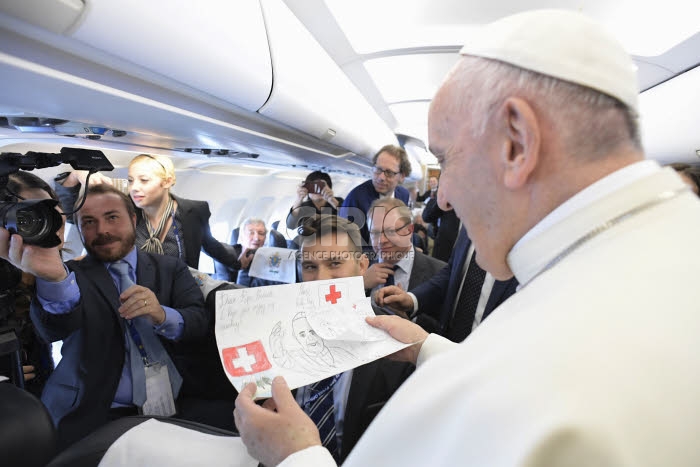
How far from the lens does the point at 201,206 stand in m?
2.83

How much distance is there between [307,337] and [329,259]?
74cm

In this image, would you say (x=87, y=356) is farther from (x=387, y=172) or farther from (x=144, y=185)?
(x=387, y=172)

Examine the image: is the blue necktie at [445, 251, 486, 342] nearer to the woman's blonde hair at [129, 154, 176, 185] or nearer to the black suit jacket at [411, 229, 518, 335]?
the black suit jacket at [411, 229, 518, 335]

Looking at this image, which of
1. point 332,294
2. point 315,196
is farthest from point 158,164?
point 332,294

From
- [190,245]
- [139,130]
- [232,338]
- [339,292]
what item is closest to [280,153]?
[190,245]

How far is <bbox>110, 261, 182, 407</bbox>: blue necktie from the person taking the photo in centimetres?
160

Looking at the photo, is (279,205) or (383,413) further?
(279,205)

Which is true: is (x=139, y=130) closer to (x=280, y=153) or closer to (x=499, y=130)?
(x=280, y=153)

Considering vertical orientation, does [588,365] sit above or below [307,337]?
above

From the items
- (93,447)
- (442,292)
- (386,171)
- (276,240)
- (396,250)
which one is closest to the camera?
(93,447)

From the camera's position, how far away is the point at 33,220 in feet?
3.48

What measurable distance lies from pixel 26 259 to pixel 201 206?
5.50 feet

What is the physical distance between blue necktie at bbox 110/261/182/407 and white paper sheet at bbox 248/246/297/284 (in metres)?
1.01

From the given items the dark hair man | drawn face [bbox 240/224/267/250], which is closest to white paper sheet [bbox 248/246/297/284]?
drawn face [bbox 240/224/267/250]
